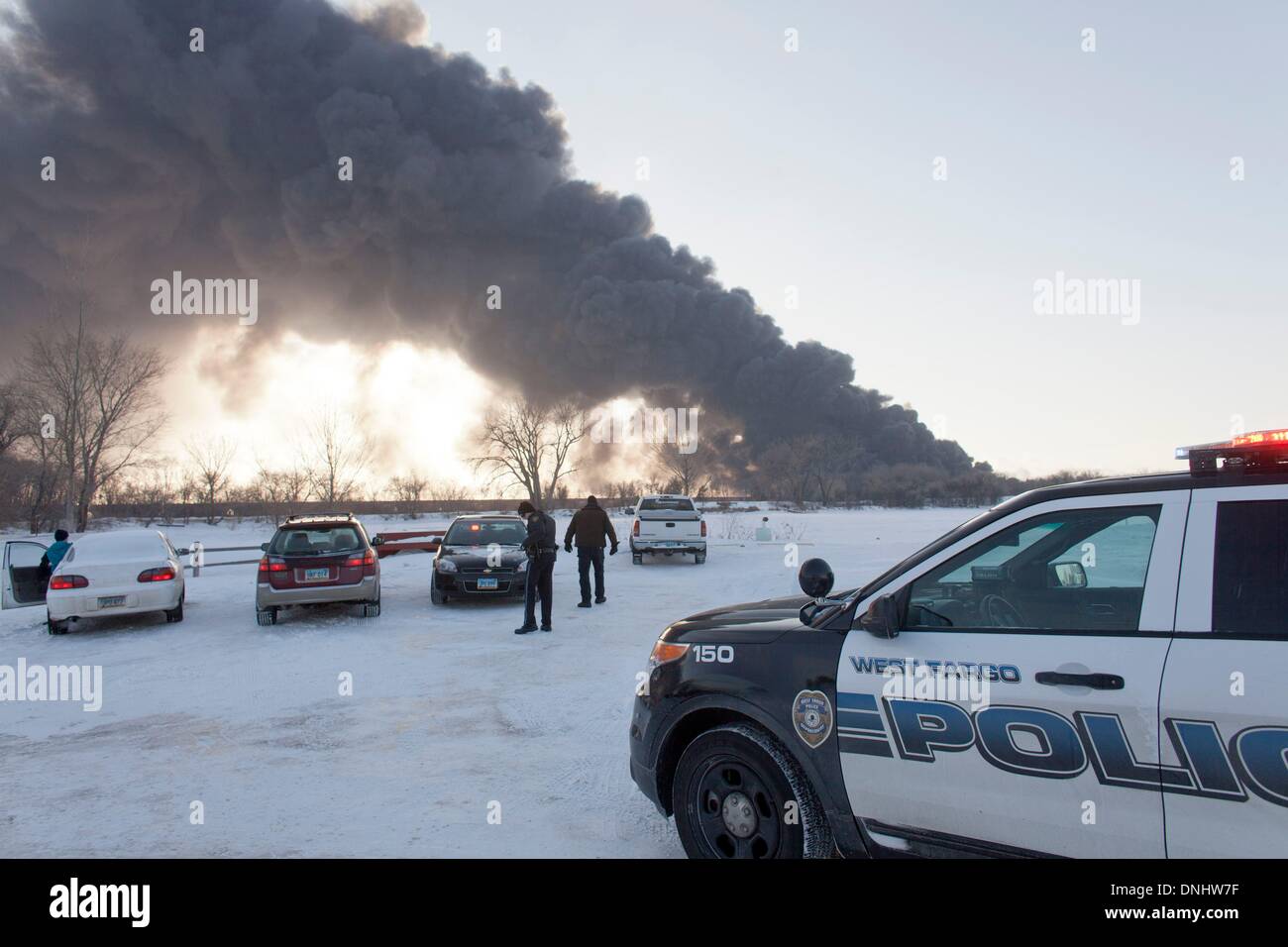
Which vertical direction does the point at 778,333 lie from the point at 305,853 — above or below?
above

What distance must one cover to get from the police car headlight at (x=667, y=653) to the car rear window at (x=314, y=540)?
8.33 meters

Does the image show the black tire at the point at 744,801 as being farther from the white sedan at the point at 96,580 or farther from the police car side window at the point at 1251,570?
the white sedan at the point at 96,580

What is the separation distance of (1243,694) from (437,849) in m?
3.19

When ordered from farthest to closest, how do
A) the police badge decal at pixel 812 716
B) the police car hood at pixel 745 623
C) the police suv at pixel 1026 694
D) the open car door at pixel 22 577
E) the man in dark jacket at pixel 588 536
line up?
the man in dark jacket at pixel 588 536 → the open car door at pixel 22 577 → the police car hood at pixel 745 623 → the police badge decal at pixel 812 716 → the police suv at pixel 1026 694

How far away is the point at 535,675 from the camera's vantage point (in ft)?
25.2

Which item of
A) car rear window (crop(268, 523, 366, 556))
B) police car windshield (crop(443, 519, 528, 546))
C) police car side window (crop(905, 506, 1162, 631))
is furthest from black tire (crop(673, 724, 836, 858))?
police car windshield (crop(443, 519, 528, 546))

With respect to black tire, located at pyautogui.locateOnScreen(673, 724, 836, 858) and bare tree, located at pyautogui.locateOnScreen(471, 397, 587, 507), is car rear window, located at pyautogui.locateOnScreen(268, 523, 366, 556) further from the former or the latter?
bare tree, located at pyautogui.locateOnScreen(471, 397, 587, 507)

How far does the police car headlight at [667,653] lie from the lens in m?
3.56

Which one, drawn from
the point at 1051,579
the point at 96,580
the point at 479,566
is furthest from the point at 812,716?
the point at 96,580

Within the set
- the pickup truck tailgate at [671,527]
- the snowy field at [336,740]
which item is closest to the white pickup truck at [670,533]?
the pickup truck tailgate at [671,527]

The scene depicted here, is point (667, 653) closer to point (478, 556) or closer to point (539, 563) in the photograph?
point (539, 563)
